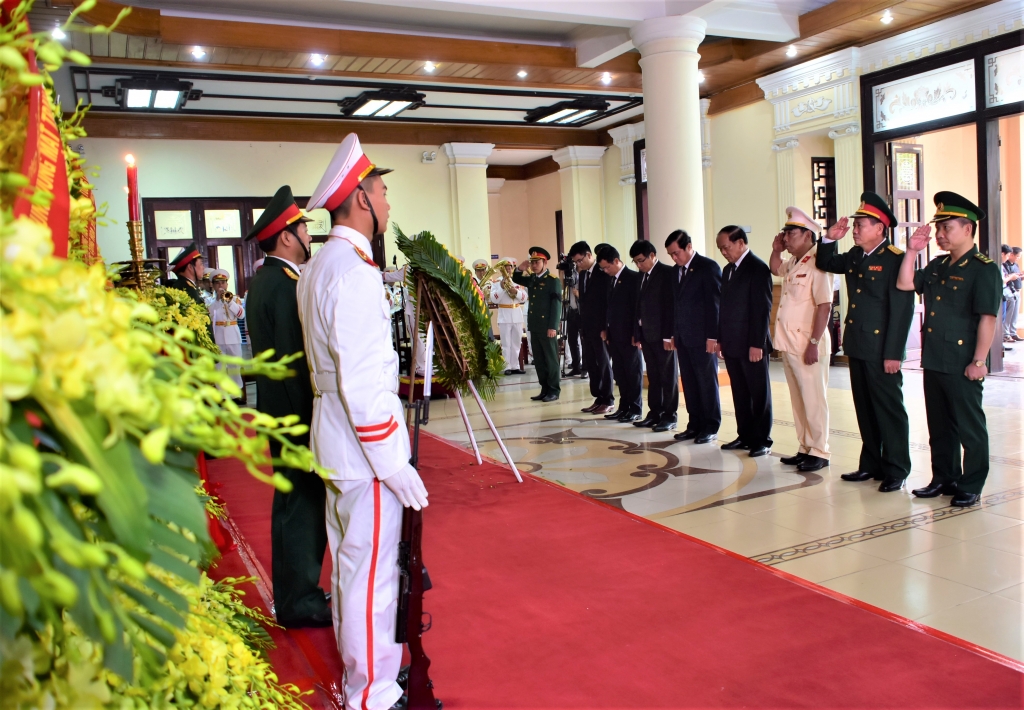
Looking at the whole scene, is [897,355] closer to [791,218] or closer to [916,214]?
[791,218]

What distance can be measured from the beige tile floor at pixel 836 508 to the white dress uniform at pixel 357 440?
181 centimetres

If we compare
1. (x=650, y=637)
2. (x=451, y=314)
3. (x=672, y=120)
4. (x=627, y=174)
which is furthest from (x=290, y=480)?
(x=627, y=174)

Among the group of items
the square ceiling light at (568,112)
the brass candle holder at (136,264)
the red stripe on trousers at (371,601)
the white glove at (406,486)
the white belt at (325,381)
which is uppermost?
the square ceiling light at (568,112)

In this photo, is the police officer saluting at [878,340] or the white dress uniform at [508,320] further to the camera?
the white dress uniform at [508,320]

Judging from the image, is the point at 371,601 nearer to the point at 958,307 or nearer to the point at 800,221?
the point at 958,307

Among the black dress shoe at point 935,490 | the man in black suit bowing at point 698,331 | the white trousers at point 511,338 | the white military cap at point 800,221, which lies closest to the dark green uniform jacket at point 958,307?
the black dress shoe at point 935,490

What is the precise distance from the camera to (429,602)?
302 centimetres

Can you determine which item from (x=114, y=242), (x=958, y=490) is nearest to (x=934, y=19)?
(x=958, y=490)

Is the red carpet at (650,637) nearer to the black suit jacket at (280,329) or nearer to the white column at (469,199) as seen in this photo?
the black suit jacket at (280,329)

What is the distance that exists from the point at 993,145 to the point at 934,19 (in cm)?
146

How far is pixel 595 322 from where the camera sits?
7.71 metres

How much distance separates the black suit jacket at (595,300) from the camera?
7489 millimetres

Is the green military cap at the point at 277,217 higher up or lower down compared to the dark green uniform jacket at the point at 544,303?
higher up

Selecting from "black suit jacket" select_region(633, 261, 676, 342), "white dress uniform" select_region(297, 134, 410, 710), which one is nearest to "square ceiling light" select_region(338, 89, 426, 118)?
"black suit jacket" select_region(633, 261, 676, 342)
